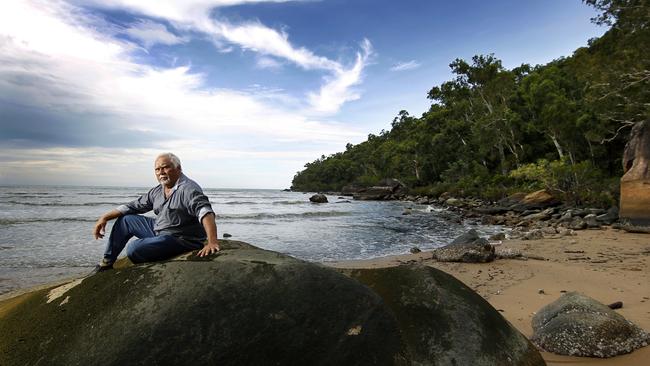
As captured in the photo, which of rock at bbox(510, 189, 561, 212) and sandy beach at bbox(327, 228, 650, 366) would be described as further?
rock at bbox(510, 189, 561, 212)

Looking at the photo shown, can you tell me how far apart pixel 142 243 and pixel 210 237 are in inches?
25.1

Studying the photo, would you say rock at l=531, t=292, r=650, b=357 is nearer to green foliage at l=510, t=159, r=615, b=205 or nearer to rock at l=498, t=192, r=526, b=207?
green foliage at l=510, t=159, r=615, b=205

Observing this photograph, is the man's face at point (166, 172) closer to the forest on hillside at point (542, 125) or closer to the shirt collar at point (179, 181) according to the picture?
the shirt collar at point (179, 181)

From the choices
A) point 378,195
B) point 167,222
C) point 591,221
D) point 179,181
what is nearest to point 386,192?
point 378,195

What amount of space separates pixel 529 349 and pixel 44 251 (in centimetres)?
1446

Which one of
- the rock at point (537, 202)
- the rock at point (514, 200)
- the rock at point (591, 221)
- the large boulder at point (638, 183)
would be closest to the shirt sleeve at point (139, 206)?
the large boulder at point (638, 183)

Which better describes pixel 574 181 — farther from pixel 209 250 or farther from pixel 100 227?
pixel 100 227

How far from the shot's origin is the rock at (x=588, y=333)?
3.96 meters

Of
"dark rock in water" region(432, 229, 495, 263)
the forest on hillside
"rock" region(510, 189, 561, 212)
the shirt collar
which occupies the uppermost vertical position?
the forest on hillside

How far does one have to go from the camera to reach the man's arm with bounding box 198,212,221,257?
3.17 m

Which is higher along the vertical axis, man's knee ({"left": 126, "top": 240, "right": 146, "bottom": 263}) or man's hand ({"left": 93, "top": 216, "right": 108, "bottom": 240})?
man's hand ({"left": 93, "top": 216, "right": 108, "bottom": 240})

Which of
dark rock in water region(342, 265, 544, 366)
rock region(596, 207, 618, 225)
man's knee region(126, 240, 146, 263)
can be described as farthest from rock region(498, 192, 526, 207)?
man's knee region(126, 240, 146, 263)

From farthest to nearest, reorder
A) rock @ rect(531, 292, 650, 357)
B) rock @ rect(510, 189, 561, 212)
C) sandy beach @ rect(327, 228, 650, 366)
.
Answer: rock @ rect(510, 189, 561, 212)
sandy beach @ rect(327, 228, 650, 366)
rock @ rect(531, 292, 650, 357)

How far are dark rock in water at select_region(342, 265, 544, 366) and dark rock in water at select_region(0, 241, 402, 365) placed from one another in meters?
0.29
